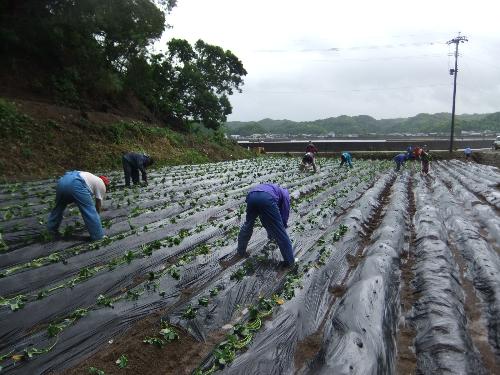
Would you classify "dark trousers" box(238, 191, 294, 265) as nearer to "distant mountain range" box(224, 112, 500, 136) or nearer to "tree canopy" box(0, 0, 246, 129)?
"tree canopy" box(0, 0, 246, 129)

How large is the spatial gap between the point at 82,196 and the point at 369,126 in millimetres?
132845

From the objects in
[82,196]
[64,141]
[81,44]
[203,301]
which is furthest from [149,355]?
[81,44]

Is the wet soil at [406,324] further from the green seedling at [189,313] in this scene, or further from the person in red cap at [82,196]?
the person in red cap at [82,196]

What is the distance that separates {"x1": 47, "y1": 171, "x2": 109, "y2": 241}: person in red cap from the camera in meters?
7.13

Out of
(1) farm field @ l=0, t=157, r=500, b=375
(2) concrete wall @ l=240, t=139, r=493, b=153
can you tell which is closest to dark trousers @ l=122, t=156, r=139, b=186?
(1) farm field @ l=0, t=157, r=500, b=375

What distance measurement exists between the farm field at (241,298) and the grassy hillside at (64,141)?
23.1 feet

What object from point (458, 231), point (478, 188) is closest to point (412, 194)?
point (478, 188)

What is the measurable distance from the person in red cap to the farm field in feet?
0.88

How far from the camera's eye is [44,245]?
7211mm

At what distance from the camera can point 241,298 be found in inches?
219

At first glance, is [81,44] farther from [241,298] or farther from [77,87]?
[241,298]

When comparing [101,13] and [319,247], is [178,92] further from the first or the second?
[319,247]

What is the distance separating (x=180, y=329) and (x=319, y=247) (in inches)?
154

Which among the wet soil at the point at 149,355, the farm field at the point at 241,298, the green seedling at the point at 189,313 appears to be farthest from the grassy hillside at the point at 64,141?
the wet soil at the point at 149,355
